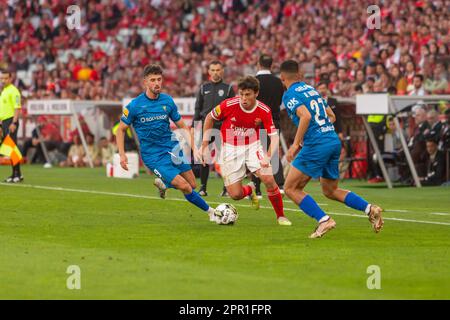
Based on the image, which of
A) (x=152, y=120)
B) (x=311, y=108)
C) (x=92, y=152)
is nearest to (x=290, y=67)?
(x=311, y=108)

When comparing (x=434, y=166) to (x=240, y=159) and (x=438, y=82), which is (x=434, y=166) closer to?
(x=438, y=82)

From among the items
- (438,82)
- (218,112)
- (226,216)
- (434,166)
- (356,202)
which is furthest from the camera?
(438,82)

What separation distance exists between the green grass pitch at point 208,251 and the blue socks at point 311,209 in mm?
277

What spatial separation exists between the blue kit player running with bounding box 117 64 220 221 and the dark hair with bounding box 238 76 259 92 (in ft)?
4.14

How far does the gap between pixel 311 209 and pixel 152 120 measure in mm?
3150

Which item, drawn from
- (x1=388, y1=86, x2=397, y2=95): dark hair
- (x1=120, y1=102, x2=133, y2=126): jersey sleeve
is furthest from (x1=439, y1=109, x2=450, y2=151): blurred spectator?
(x1=120, y1=102, x2=133, y2=126): jersey sleeve

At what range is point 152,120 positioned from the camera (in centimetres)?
1553

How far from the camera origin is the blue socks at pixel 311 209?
1328 cm

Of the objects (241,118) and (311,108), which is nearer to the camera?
(311,108)

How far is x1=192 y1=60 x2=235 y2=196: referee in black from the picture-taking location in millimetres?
19969

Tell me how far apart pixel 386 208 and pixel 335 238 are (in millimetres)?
4733
